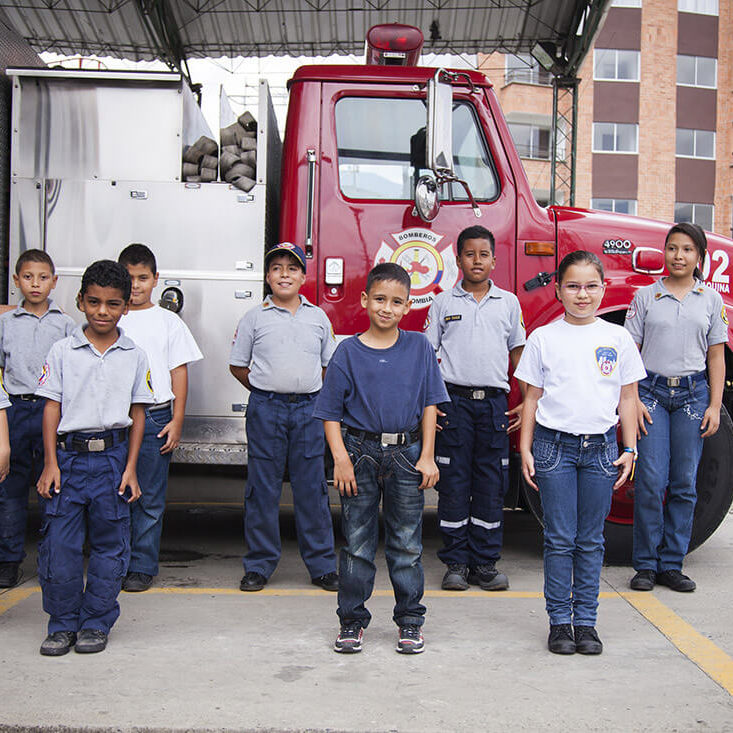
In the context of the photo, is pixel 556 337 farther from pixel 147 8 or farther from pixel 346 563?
pixel 147 8

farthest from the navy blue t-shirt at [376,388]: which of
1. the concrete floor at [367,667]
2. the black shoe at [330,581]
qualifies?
the black shoe at [330,581]

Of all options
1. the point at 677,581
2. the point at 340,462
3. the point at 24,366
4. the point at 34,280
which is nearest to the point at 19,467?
the point at 24,366

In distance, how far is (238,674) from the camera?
333 centimetres

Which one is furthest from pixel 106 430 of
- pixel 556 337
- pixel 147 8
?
pixel 147 8

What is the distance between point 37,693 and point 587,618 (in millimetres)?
2096

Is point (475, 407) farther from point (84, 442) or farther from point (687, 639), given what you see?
point (84, 442)

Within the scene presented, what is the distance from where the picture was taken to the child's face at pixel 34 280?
14.4 ft

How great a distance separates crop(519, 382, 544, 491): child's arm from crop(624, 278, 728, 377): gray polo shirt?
1.07 m

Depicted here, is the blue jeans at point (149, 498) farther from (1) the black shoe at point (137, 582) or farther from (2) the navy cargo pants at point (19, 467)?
(2) the navy cargo pants at point (19, 467)

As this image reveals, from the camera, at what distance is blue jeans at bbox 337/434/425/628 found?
11.7ft

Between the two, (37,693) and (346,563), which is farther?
(346,563)

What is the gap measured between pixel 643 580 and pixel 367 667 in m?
1.82

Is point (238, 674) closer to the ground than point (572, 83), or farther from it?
closer to the ground

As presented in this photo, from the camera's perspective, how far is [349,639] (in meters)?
3.58
